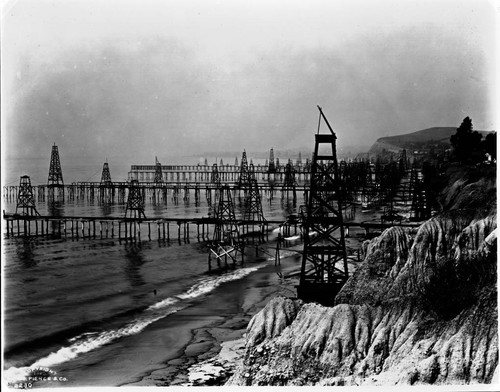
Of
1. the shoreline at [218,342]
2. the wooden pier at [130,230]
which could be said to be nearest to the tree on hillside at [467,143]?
the wooden pier at [130,230]

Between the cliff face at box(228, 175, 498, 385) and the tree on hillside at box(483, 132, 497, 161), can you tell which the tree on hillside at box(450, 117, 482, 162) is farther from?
the cliff face at box(228, 175, 498, 385)

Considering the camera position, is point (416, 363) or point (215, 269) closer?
point (416, 363)

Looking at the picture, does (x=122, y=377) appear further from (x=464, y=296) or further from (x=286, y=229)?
(x=286, y=229)

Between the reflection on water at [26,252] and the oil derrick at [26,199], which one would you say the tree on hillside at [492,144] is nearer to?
the reflection on water at [26,252]

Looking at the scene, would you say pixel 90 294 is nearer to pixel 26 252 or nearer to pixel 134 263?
pixel 134 263

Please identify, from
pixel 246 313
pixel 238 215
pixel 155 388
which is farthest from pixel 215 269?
pixel 238 215
